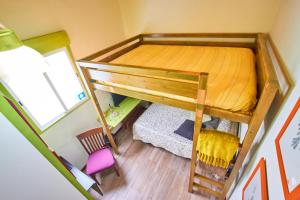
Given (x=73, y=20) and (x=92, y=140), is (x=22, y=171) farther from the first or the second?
(x=73, y=20)

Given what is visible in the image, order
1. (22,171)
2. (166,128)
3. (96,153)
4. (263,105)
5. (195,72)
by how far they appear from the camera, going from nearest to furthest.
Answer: (22,171) < (263,105) < (195,72) < (96,153) < (166,128)

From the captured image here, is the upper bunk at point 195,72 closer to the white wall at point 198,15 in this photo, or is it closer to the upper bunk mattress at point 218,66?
the upper bunk mattress at point 218,66

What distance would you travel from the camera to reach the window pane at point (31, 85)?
72cm

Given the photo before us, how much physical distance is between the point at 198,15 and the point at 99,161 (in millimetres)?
2503

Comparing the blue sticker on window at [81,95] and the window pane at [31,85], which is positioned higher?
the window pane at [31,85]

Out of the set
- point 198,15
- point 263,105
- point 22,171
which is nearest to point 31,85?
point 22,171

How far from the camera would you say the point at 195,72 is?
3.21 feet

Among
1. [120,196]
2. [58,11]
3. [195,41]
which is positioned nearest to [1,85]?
[58,11]

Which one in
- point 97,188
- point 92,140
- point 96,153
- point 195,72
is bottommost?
point 97,188

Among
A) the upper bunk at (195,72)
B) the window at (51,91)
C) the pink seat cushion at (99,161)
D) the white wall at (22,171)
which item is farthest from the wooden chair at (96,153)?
the white wall at (22,171)

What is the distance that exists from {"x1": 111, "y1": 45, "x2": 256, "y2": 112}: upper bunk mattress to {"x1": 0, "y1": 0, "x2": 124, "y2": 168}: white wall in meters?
0.63

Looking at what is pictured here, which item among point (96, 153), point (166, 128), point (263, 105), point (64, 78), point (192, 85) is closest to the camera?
point (263, 105)

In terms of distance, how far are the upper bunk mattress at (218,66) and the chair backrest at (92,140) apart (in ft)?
3.57

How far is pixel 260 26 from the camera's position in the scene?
1805 millimetres
